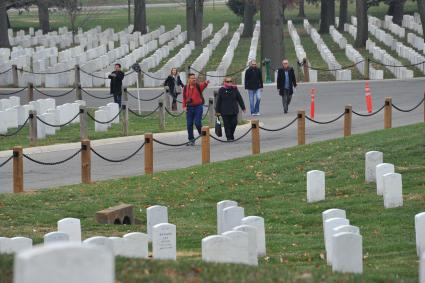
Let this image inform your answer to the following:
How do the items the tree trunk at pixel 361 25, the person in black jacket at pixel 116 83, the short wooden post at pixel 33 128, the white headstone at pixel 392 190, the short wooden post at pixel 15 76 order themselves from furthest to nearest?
1. the tree trunk at pixel 361 25
2. the short wooden post at pixel 15 76
3. the person in black jacket at pixel 116 83
4. the short wooden post at pixel 33 128
5. the white headstone at pixel 392 190

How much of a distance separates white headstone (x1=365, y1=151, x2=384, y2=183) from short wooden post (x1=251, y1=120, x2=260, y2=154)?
489 centimetres

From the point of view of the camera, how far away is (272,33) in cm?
4800

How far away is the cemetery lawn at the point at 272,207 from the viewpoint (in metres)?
10.0

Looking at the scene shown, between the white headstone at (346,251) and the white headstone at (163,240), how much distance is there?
6.56 feet

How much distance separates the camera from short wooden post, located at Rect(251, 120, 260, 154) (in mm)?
24938

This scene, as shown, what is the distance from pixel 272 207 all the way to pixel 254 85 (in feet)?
52.1

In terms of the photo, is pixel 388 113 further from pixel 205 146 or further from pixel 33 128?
pixel 33 128

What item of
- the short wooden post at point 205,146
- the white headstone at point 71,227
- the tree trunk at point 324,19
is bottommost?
the tree trunk at point 324,19

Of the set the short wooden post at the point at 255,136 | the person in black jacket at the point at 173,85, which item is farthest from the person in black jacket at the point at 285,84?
the short wooden post at the point at 255,136

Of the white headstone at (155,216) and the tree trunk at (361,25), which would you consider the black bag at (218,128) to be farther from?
the tree trunk at (361,25)

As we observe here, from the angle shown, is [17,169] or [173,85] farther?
[173,85]

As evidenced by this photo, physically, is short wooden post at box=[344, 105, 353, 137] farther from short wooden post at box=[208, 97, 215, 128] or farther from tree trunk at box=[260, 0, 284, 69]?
tree trunk at box=[260, 0, 284, 69]

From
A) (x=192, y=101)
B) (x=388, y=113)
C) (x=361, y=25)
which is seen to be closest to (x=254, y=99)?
(x=388, y=113)

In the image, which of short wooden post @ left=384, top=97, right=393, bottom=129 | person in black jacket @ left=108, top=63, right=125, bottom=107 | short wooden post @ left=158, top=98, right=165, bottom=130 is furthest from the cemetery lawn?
person in black jacket @ left=108, top=63, right=125, bottom=107
